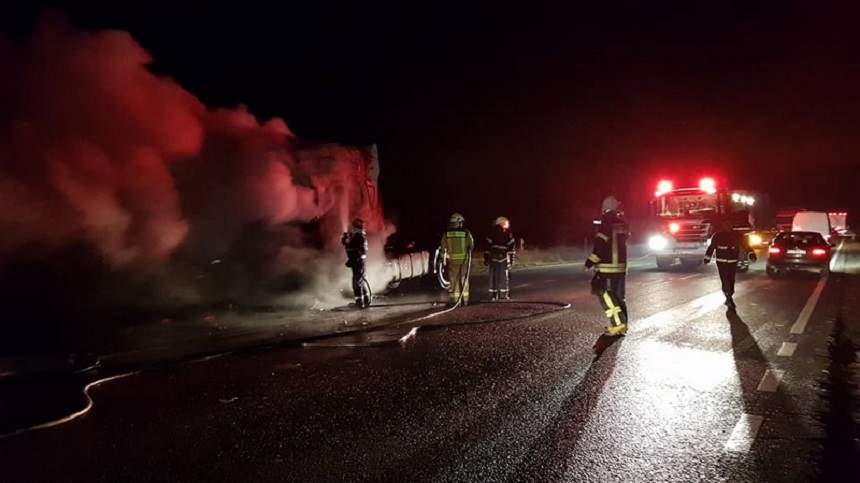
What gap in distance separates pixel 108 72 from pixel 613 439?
8.12 m

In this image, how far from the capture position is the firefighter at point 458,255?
38.8ft

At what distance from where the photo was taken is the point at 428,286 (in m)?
15.3

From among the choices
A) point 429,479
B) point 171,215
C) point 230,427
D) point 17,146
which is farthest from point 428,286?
point 429,479

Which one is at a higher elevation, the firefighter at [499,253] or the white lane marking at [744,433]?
the firefighter at [499,253]

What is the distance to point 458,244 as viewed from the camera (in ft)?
38.9

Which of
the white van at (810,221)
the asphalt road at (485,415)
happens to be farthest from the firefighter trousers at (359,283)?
the white van at (810,221)

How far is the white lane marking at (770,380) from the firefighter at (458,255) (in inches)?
241

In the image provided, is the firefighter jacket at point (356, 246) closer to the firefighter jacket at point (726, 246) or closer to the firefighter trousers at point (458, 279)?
the firefighter trousers at point (458, 279)

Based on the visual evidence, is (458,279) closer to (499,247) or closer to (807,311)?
(499,247)

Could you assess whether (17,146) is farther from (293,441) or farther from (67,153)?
(293,441)

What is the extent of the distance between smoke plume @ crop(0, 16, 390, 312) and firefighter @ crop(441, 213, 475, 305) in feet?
7.39

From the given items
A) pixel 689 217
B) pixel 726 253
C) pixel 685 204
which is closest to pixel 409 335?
pixel 726 253

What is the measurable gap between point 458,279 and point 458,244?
66 centimetres

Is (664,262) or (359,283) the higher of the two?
(359,283)
